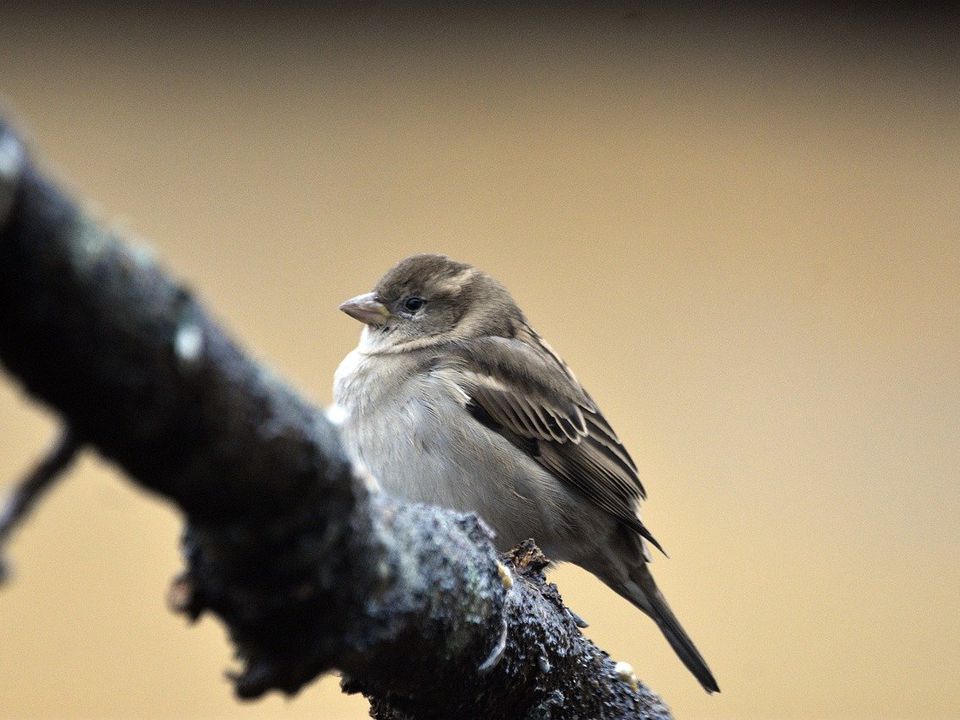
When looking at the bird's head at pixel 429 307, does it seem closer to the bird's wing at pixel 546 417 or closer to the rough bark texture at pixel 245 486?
the bird's wing at pixel 546 417

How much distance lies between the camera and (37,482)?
715 mm

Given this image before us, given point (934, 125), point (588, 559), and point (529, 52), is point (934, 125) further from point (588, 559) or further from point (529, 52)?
point (588, 559)

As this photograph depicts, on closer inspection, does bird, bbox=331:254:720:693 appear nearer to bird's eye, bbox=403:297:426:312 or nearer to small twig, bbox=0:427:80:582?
bird's eye, bbox=403:297:426:312

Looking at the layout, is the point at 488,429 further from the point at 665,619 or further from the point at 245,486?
the point at 245,486

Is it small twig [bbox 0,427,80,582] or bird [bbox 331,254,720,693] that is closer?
small twig [bbox 0,427,80,582]

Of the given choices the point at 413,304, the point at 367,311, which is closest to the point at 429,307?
the point at 413,304

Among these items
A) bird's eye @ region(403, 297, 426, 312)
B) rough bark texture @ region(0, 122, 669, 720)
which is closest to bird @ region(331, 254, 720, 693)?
bird's eye @ region(403, 297, 426, 312)

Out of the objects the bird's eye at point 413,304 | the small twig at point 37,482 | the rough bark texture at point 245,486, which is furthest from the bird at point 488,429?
the small twig at point 37,482

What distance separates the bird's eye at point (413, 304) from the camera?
9.12 feet

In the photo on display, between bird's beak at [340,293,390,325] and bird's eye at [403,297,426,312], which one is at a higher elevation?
bird's eye at [403,297,426,312]

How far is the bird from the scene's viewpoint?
2375 millimetres

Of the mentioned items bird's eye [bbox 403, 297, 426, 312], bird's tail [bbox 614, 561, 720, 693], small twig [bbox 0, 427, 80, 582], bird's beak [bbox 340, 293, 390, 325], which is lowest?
small twig [bbox 0, 427, 80, 582]

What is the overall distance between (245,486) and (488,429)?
163 centimetres

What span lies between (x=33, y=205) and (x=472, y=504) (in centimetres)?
174
